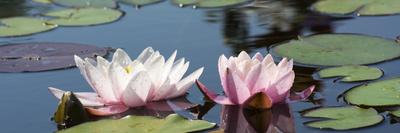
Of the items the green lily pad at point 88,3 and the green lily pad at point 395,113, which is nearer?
the green lily pad at point 395,113

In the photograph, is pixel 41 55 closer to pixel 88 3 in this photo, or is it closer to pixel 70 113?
pixel 70 113

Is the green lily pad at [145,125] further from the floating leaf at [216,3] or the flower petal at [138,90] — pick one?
the floating leaf at [216,3]

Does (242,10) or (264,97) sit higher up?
(242,10)

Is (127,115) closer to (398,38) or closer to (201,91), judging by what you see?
(201,91)

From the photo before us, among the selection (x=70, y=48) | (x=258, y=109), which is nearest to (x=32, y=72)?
(x=70, y=48)

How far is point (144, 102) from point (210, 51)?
24.3 inches

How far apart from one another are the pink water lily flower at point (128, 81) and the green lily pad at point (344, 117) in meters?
0.34

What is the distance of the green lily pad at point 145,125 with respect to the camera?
191 cm

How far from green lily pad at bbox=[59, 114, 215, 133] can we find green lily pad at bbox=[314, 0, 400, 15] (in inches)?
54.4

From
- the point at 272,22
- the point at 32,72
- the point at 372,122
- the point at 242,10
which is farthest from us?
the point at 242,10

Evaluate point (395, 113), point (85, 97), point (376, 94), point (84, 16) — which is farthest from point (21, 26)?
point (395, 113)

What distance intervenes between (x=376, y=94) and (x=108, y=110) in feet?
2.13

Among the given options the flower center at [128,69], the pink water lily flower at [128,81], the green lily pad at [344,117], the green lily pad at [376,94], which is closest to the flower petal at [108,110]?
the pink water lily flower at [128,81]

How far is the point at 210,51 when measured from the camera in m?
2.70
